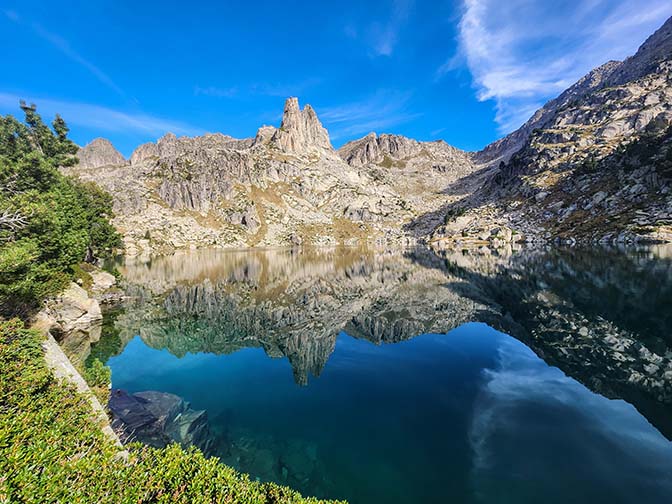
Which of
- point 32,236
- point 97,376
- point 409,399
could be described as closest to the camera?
point 97,376

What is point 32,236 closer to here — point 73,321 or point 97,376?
point 73,321

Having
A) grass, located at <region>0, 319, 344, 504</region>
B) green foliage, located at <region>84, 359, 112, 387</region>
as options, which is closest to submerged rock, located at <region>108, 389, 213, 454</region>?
green foliage, located at <region>84, 359, 112, 387</region>

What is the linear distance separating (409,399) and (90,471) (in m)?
16.9

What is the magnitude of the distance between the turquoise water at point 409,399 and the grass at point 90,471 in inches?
258

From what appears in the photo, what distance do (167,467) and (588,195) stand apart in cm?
21191

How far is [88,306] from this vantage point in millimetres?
36531

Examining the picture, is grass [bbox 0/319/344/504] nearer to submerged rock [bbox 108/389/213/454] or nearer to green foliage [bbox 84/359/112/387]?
submerged rock [bbox 108/389/213/454]

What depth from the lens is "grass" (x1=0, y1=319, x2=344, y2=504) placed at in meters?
6.61

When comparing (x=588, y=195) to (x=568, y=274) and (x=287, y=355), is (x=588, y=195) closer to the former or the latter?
(x=568, y=274)

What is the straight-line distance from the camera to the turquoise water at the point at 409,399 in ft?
41.5

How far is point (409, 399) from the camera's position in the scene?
773 inches

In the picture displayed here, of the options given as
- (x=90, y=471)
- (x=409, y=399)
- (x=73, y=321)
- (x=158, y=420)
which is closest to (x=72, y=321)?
(x=73, y=321)

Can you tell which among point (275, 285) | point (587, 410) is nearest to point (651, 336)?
point (587, 410)

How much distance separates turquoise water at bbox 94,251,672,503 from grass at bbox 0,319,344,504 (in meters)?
6.56
